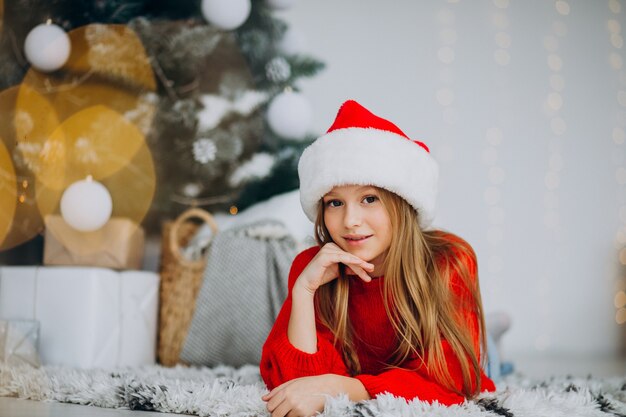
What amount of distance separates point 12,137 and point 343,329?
0.71 meters

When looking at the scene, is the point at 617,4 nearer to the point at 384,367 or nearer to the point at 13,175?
the point at 384,367

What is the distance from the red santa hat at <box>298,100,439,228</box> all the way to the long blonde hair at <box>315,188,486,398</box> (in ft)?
0.10

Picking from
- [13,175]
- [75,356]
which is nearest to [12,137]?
[13,175]

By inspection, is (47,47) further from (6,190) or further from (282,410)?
(282,410)

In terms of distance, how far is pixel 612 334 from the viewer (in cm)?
276

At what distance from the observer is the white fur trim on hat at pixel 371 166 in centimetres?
101

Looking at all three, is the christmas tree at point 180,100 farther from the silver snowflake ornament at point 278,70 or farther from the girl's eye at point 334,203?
the girl's eye at point 334,203

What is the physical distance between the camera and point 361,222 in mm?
1020

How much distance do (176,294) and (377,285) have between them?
0.82 m

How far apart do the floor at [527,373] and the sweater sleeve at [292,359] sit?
0.17m

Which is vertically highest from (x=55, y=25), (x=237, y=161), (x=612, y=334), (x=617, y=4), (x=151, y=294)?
(x=617, y=4)

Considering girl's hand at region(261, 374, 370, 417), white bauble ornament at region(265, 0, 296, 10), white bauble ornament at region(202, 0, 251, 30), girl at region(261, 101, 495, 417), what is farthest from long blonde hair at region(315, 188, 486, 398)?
white bauble ornament at region(265, 0, 296, 10)

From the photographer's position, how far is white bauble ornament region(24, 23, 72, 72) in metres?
1.40

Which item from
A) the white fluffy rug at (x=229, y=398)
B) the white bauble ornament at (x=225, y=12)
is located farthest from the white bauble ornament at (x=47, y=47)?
the white fluffy rug at (x=229, y=398)
